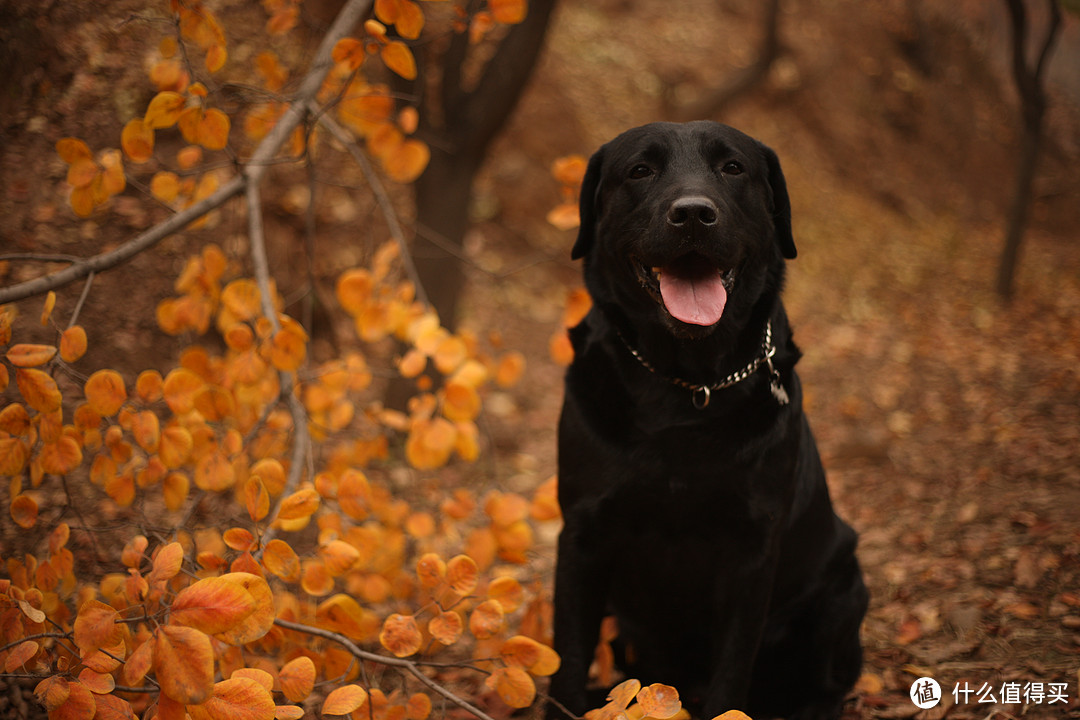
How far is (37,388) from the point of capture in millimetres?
1844

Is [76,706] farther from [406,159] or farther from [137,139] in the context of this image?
[406,159]

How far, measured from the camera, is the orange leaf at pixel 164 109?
87.9 inches

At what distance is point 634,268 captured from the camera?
206 cm

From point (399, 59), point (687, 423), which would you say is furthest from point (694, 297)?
point (399, 59)

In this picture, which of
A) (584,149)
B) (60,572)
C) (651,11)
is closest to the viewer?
(60,572)

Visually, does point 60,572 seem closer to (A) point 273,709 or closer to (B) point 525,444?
(A) point 273,709

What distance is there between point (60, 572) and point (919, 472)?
464 cm

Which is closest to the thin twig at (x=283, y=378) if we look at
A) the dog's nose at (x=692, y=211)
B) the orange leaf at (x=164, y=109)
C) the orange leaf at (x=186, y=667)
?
the orange leaf at (x=164, y=109)

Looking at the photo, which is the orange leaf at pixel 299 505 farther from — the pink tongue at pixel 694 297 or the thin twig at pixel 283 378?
the pink tongue at pixel 694 297

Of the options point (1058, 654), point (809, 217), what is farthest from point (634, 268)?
point (809, 217)

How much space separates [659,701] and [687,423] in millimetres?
699

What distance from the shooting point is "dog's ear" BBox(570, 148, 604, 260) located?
2314 mm

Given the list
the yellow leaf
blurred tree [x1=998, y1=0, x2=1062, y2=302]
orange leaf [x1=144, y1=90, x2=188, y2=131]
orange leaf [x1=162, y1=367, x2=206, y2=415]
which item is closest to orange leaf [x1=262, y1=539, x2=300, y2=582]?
orange leaf [x1=162, y1=367, x2=206, y2=415]

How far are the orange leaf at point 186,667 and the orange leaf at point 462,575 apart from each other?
775 mm
